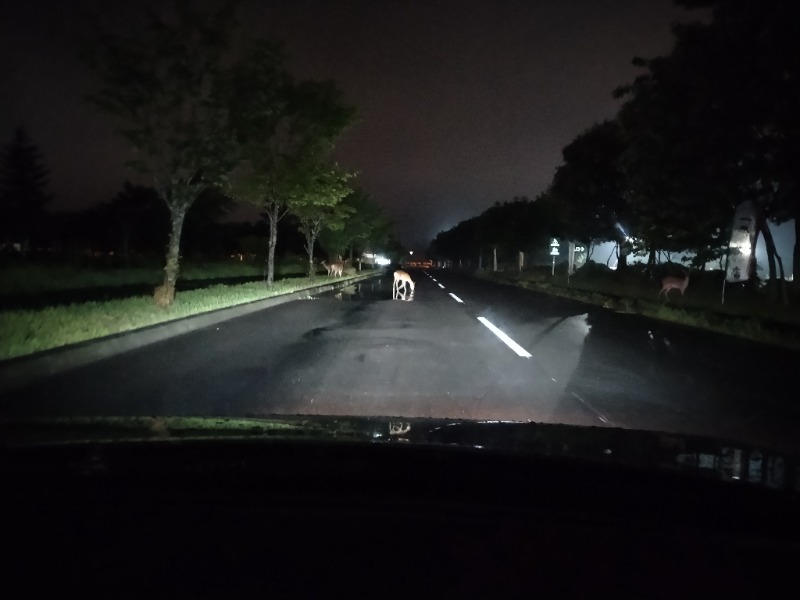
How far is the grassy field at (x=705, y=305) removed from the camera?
64.6 feet

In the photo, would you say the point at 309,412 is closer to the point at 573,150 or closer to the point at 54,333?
the point at 54,333

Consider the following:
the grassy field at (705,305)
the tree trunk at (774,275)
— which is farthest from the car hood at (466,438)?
the tree trunk at (774,275)

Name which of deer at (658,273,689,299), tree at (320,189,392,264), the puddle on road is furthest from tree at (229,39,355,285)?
tree at (320,189,392,264)

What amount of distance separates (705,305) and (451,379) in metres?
17.2

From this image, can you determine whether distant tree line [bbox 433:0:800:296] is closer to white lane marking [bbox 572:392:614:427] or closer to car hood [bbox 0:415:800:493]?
white lane marking [bbox 572:392:614:427]

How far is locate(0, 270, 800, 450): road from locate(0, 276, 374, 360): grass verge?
1.02 m

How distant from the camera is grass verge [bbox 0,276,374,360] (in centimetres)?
1324

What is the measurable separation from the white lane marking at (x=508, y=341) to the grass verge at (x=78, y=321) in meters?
8.05

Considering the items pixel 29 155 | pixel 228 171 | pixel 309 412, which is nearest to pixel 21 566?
pixel 309 412

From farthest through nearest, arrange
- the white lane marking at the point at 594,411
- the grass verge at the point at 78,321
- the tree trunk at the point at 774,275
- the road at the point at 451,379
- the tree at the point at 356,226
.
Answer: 1. the tree at the point at 356,226
2. the tree trunk at the point at 774,275
3. the grass verge at the point at 78,321
4. the road at the point at 451,379
5. the white lane marking at the point at 594,411

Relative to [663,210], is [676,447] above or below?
below

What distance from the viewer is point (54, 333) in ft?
47.3

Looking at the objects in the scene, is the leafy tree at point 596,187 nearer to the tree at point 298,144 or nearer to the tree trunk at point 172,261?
the tree at point 298,144

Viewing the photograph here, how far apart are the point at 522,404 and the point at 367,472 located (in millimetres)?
6186
